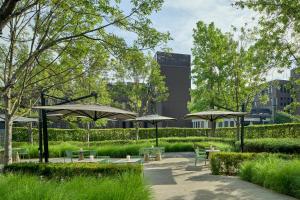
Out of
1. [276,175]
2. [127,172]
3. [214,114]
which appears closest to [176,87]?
[214,114]

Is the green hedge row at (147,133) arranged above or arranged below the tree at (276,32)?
below

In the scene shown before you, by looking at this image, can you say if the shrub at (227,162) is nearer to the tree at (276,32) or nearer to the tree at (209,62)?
the tree at (276,32)

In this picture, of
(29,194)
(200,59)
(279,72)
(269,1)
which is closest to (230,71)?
(200,59)

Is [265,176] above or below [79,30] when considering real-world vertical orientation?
below

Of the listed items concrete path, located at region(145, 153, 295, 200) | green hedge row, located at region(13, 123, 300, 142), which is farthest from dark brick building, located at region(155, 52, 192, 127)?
concrete path, located at region(145, 153, 295, 200)

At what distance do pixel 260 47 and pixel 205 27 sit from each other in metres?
14.2

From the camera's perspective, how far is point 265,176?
10.3 metres

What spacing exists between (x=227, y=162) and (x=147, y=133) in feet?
75.2

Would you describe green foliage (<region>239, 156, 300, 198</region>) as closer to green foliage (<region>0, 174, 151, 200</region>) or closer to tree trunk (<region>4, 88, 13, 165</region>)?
green foliage (<region>0, 174, 151, 200</region>)

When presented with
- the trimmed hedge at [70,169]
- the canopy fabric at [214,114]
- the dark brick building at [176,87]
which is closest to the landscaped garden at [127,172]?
the trimmed hedge at [70,169]

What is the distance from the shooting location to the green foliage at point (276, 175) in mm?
8914

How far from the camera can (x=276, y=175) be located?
961 cm

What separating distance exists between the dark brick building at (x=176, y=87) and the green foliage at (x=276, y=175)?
4019 cm

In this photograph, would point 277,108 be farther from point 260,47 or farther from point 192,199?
point 192,199
